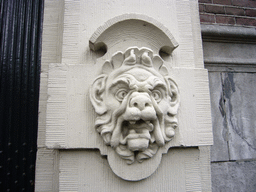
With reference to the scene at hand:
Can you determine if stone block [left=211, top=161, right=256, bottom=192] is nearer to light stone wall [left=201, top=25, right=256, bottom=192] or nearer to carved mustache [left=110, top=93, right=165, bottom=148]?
light stone wall [left=201, top=25, right=256, bottom=192]

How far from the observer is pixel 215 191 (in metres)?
1.38

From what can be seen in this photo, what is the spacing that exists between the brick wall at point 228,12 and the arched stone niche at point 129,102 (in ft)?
2.85

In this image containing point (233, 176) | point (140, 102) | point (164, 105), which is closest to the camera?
point (140, 102)

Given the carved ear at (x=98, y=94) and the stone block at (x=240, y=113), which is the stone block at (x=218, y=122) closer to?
the stone block at (x=240, y=113)

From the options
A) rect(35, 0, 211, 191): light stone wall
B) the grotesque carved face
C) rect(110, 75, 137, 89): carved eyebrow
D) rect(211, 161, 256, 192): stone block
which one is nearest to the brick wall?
rect(35, 0, 211, 191): light stone wall

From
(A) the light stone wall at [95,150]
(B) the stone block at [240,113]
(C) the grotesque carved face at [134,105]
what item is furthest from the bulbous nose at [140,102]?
(B) the stone block at [240,113]

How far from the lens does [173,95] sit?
0.97 metres

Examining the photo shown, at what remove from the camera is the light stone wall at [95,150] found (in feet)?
2.97

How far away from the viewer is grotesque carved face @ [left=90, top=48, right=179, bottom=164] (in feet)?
2.68

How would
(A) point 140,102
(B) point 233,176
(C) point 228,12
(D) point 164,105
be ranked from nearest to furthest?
1. (A) point 140,102
2. (D) point 164,105
3. (B) point 233,176
4. (C) point 228,12

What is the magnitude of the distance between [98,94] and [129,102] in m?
0.20

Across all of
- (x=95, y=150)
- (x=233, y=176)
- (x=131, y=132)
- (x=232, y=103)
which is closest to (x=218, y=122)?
(x=232, y=103)

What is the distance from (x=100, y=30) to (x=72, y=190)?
2.83 ft

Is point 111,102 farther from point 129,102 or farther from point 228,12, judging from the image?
point 228,12
